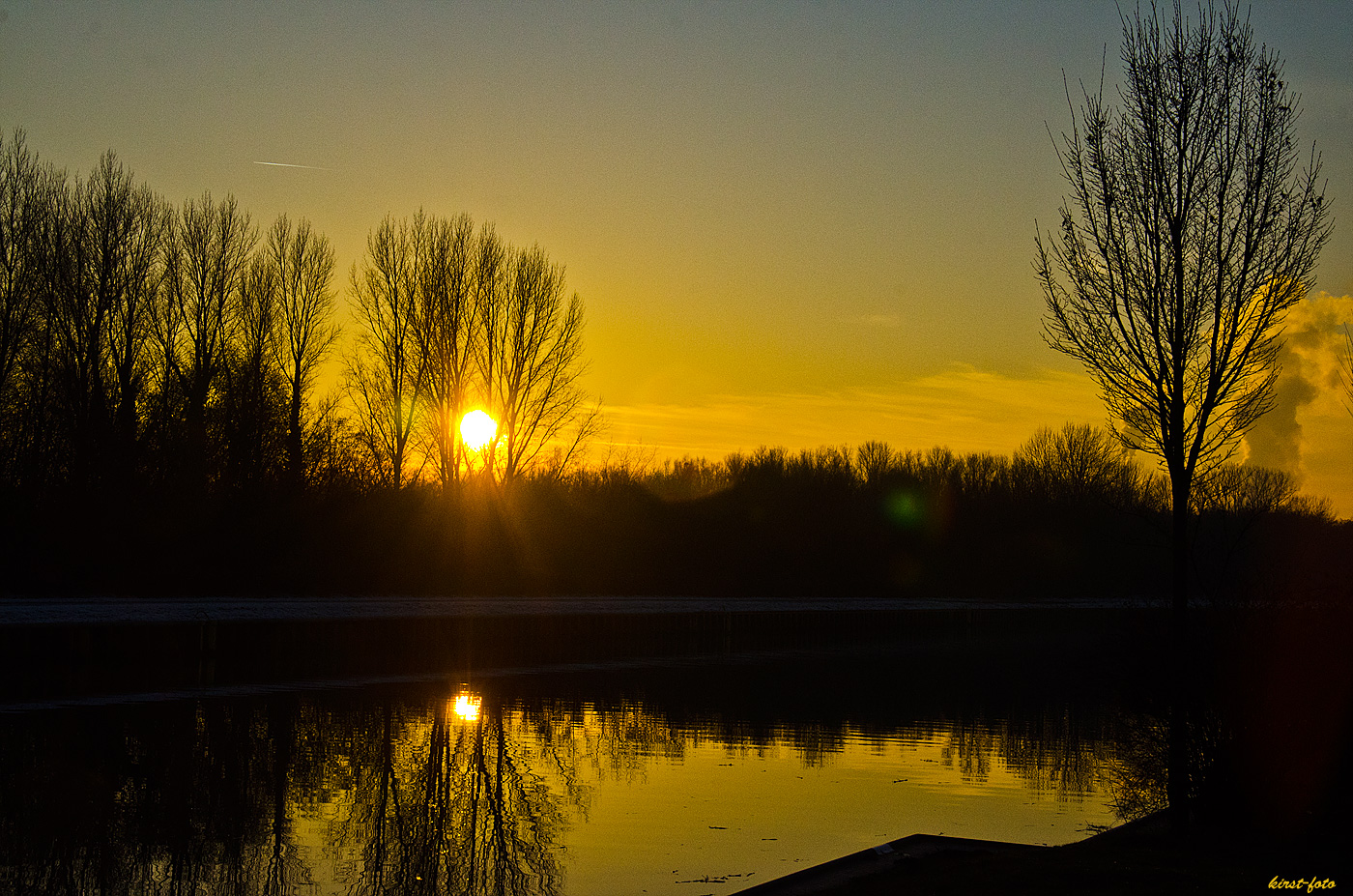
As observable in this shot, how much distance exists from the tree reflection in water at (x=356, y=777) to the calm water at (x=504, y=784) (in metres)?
0.05

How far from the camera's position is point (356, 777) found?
52.3ft

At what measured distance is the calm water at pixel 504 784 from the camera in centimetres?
1144

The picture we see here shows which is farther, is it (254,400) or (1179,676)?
(254,400)

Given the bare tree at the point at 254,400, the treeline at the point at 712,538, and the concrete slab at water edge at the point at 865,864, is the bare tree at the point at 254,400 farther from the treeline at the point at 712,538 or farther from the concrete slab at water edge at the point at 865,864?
the concrete slab at water edge at the point at 865,864

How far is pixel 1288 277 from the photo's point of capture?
12.8m

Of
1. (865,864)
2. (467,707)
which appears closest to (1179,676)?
(865,864)

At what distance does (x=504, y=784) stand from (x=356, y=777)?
6.22 ft

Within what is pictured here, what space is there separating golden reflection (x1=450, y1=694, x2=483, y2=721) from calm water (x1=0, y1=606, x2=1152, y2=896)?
14 cm

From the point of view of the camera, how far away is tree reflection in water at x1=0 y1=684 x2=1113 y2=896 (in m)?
11.2

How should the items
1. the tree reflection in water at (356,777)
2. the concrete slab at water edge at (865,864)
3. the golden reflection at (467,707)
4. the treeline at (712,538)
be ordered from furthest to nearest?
the treeline at (712,538)
the golden reflection at (467,707)
the tree reflection in water at (356,777)
the concrete slab at water edge at (865,864)

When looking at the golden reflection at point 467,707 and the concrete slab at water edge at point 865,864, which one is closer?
the concrete slab at water edge at point 865,864

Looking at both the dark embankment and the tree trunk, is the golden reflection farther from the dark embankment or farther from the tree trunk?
the tree trunk

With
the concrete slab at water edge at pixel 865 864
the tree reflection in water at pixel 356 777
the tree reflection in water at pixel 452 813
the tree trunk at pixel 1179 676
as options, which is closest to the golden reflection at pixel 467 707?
the tree reflection in water at pixel 356 777

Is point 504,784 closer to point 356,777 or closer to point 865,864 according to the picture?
point 356,777
